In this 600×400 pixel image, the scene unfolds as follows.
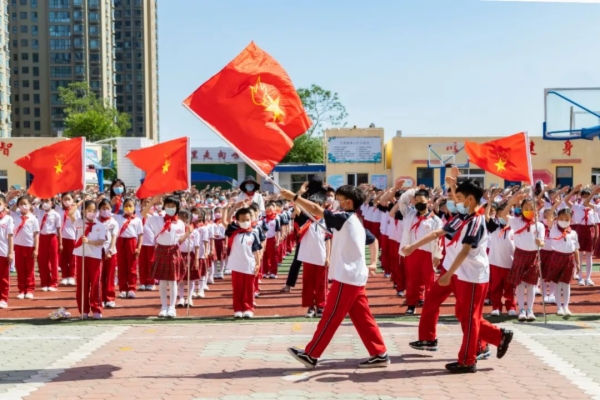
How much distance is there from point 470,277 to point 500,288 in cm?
419

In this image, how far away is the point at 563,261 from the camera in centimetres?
1242

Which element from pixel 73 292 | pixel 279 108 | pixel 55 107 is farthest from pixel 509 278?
pixel 55 107

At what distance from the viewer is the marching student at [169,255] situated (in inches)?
496

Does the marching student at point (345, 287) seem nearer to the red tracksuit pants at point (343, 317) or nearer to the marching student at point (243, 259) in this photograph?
the red tracksuit pants at point (343, 317)

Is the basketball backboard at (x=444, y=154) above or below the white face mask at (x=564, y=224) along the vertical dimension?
above

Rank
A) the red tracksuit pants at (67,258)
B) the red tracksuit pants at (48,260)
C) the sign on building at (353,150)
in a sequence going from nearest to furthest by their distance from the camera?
the red tracksuit pants at (48,260), the red tracksuit pants at (67,258), the sign on building at (353,150)

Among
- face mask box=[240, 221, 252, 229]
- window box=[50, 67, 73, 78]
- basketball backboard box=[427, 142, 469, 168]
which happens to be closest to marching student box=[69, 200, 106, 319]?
face mask box=[240, 221, 252, 229]

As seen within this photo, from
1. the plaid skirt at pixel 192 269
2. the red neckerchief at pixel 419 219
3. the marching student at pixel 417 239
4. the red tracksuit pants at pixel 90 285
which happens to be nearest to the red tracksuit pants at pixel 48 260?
the plaid skirt at pixel 192 269

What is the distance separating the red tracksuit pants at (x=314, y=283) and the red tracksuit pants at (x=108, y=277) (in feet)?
10.1

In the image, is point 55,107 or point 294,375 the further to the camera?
point 55,107

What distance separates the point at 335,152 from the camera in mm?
50781

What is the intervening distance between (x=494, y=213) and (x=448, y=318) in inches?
65.6

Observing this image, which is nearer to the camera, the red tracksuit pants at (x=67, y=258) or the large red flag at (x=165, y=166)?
the large red flag at (x=165, y=166)

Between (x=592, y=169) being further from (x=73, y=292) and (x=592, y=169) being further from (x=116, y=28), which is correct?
(x=116, y=28)
